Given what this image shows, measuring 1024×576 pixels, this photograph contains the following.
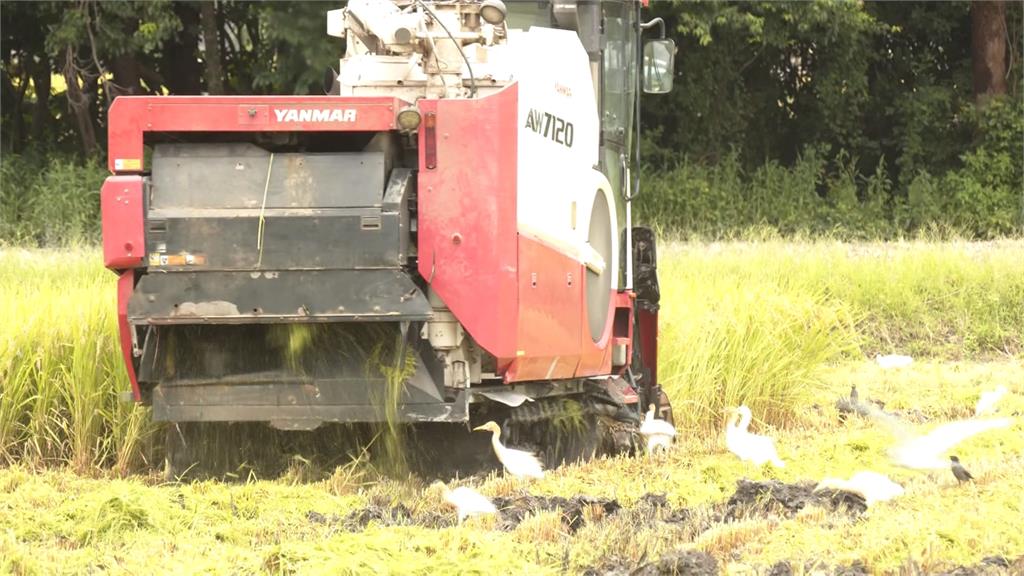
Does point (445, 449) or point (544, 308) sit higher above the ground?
point (544, 308)

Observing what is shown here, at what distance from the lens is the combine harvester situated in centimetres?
672

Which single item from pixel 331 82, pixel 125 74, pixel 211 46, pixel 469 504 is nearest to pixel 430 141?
pixel 469 504

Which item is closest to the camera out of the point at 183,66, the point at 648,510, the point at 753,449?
the point at 648,510

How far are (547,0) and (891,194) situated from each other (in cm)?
1557

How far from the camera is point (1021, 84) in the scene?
863 inches

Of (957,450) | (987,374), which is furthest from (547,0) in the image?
(987,374)

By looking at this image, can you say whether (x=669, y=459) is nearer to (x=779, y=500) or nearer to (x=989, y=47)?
(x=779, y=500)

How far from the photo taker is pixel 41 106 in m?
22.4

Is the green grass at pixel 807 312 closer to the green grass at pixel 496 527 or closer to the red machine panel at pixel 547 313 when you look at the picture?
the green grass at pixel 496 527

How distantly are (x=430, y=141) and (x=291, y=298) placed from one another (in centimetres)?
91

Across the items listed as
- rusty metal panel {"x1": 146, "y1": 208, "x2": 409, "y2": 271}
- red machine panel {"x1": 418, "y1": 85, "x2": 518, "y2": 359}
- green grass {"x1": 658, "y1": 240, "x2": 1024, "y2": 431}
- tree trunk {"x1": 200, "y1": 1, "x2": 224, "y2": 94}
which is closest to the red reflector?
red machine panel {"x1": 418, "y1": 85, "x2": 518, "y2": 359}

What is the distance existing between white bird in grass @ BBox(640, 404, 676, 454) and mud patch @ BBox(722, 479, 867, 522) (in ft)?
4.69

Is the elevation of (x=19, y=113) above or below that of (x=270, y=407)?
below

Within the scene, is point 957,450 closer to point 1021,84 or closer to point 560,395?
point 560,395
